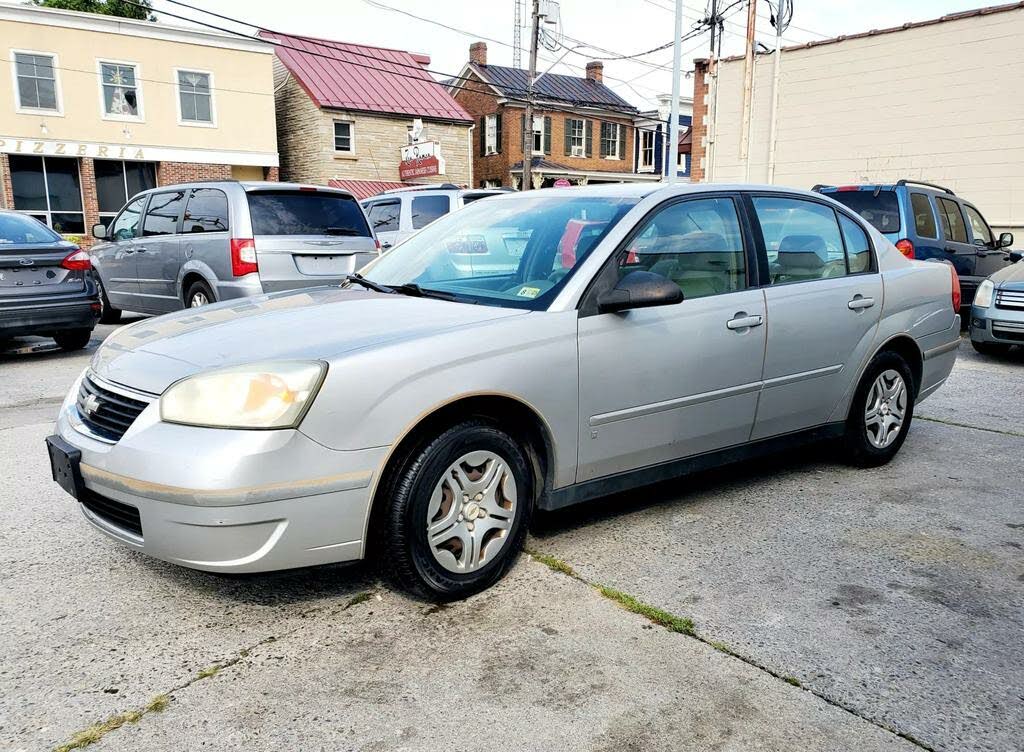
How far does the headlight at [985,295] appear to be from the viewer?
9.38 metres

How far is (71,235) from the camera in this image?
973 inches

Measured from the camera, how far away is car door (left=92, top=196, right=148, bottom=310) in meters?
10.2

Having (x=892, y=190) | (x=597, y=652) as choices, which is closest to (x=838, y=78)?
(x=892, y=190)

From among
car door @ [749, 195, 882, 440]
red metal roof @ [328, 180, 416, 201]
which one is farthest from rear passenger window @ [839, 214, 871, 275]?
red metal roof @ [328, 180, 416, 201]

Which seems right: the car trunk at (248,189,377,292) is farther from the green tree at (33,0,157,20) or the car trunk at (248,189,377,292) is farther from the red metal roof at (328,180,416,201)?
the green tree at (33,0,157,20)

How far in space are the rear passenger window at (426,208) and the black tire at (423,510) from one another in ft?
30.1

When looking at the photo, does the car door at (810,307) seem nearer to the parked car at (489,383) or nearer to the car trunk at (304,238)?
the parked car at (489,383)

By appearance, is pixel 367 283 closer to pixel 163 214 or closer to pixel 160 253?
pixel 160 253

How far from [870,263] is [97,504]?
4.24 m

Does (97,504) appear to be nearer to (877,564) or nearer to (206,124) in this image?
(877,564)

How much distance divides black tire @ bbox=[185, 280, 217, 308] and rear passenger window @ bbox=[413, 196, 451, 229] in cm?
387

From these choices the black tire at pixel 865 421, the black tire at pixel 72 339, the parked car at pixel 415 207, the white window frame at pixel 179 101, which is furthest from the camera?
the white window frame at pixel 179 101

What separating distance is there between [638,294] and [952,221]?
9329 mm

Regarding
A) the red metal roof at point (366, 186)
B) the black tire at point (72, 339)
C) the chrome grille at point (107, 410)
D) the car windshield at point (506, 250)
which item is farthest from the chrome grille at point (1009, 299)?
the red metal roof at point (366, 186)
